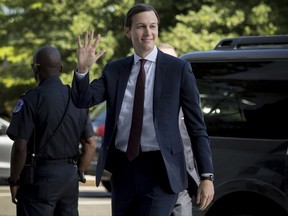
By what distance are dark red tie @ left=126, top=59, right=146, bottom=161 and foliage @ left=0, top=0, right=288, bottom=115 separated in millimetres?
20235

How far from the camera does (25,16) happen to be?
31781 mm

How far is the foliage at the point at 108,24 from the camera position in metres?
25.2

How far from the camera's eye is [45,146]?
17.6 ft

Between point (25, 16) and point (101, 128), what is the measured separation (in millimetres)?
19708

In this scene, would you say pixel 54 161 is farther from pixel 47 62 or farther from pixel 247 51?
pixel 247 51

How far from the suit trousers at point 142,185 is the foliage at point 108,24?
2030cm

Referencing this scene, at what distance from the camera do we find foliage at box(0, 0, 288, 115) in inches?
993

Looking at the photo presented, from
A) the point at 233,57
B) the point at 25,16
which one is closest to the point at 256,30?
the point at 25,16

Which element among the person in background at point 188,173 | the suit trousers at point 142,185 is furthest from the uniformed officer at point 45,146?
the suit trousers at point 142,185

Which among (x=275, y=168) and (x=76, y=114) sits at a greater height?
(x=76, y=114)

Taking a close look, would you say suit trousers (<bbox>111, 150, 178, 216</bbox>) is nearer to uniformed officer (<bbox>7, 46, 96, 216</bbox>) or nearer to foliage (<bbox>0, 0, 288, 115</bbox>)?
uniformed officer (<bbox>7, 46, 96, 216</bbox>)

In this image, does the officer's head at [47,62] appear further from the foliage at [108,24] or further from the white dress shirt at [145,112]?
the foliage at [108,24]

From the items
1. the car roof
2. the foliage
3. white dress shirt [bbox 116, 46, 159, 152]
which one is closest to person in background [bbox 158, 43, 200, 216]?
white dress shirt [bbox 116, 46, 159, 152]

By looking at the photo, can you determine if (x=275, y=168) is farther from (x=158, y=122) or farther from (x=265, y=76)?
(x=158, y=122)
